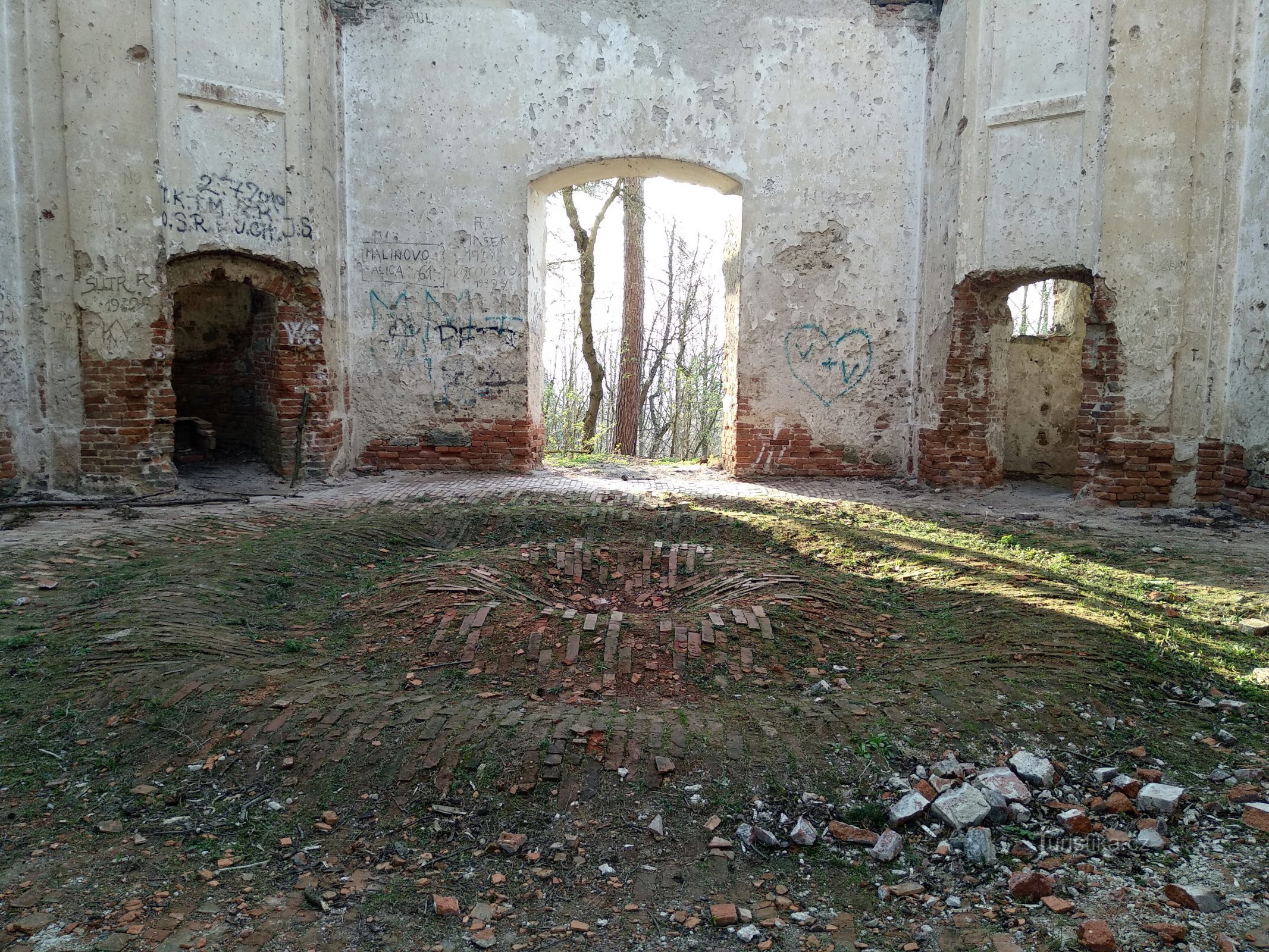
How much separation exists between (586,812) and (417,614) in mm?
2134

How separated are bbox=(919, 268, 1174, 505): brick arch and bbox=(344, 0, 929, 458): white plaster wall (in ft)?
2.52

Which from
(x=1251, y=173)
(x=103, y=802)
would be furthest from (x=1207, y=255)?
(x=103, y=802)

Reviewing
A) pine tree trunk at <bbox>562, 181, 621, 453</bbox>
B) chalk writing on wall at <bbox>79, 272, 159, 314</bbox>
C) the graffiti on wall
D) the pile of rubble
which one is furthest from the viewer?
pine tree trunk at <bbox>562, 181, 621, 453</bbox>

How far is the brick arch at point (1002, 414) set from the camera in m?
8.17

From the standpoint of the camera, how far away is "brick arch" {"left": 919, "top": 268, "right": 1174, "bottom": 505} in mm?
8172

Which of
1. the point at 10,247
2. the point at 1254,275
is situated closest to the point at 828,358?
the point at 1254,275

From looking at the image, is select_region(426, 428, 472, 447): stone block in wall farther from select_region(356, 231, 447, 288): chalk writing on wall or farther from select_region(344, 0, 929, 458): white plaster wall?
select_region(356, 231, 447, 288): chalk writing on wall

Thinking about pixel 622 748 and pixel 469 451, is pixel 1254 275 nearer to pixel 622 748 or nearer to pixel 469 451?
pixel 622 748

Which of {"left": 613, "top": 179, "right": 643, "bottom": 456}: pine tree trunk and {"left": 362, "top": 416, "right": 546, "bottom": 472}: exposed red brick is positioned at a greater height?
{"left": 613, "top": 179, "right": 643, "bottom": 456}: pine tree trunk

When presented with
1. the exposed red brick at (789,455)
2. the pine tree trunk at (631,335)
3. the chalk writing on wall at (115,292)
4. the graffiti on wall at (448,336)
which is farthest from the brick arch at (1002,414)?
the chalk writing on wall at (115,292)

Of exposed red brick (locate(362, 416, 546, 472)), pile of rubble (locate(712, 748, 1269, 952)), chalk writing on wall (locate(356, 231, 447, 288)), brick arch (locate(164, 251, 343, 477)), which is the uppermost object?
chalk writing on wall (locate(356, 231, 447, 288))

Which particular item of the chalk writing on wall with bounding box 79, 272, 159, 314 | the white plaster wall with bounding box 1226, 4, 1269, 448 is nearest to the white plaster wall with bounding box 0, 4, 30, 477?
the chalk writing on wall with bounding box 79, 272, 159, 314

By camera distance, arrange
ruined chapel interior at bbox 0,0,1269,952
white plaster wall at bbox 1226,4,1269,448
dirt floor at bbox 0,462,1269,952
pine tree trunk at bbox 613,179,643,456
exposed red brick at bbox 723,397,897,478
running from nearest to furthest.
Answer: dirt floor at bbox 0,462,1269,952 → ruined chapel interior at bbox 0,0,1269,952 → white plaster wall at bbox 1226,4,1269,448 → exposed red brick at bbox 723,397,897,478 → pine tree trunk at bbox 613,179,643,456

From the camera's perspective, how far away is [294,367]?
8961 millimetres
